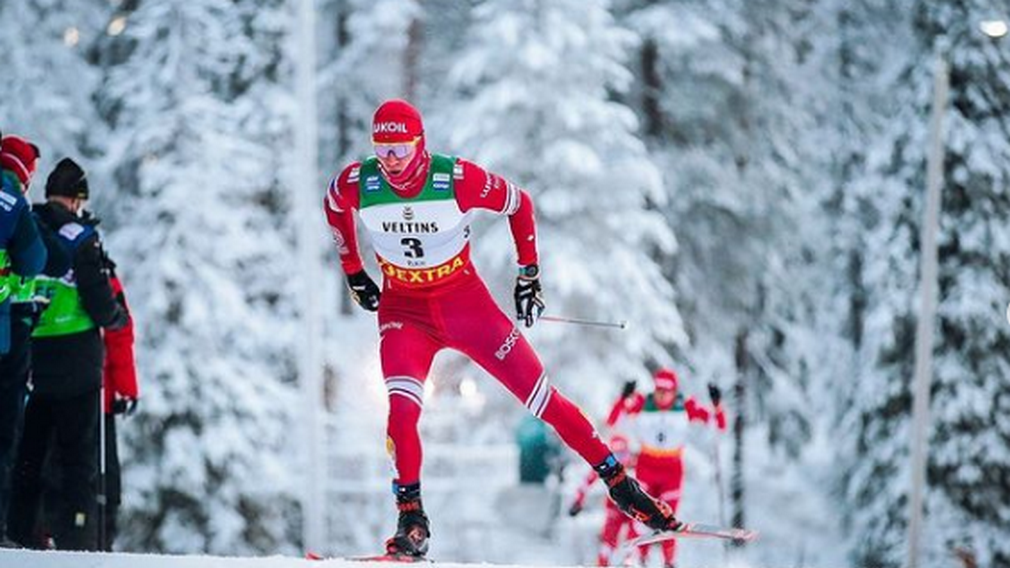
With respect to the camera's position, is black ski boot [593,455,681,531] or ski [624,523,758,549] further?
ski [624,523,758,549]

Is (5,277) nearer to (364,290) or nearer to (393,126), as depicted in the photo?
(364,290)

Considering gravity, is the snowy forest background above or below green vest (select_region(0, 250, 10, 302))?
above

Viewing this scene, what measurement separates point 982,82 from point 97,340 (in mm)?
14337

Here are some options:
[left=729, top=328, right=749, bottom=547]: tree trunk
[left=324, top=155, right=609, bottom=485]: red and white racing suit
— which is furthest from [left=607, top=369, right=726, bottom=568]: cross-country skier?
[left=729, top=328, right=749, bottom=547]: tree trunk

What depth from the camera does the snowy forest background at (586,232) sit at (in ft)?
53.5

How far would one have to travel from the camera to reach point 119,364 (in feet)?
25.3

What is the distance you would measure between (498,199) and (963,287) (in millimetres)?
13117

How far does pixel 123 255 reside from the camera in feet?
53.3

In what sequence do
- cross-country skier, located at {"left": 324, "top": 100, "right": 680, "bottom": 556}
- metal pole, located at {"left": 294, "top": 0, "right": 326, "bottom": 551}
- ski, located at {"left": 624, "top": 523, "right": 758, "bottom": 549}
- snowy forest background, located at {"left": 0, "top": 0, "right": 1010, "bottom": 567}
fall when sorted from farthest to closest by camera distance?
1. snowy forest background, located at {"left": 0, "top": 0, "right": 1010, "bottom": 567}
2. metal pole, located at {"left": 294, "top": 0, "right": 326, "bottom": 551}
3. ski, located at {"left": 624, "top": 523, "right": 758, "bottom": 549}
4. cross-country skier, located at {"left": 324, "top": 100, "right": 680, "bottom": 556}

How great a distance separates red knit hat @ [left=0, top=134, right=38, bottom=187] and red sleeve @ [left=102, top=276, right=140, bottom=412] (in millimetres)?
1346

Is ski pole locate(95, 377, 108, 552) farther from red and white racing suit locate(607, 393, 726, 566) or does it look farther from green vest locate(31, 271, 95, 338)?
red and white racing suit locate(607, 393, 726, 566)

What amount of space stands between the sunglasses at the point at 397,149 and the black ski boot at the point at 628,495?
1.95m

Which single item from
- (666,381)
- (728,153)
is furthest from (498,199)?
(728,153)

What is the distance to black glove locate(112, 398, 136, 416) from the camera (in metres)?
7.72
